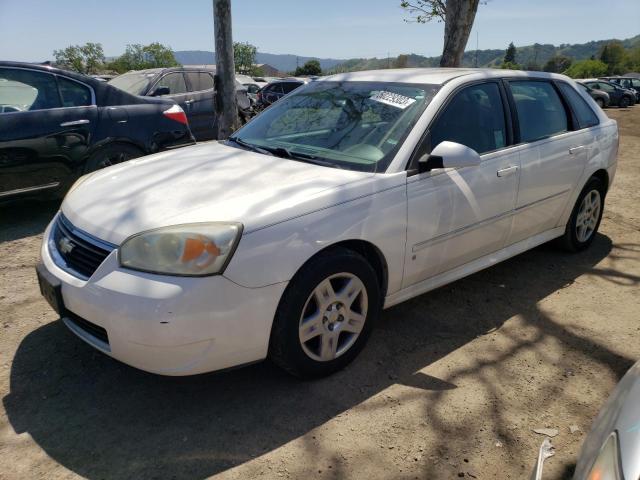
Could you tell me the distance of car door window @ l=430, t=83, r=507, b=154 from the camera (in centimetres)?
328

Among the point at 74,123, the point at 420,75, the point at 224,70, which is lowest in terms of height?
the point at 74,123

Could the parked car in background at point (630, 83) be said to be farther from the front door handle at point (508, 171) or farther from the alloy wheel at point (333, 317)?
the alloy wheel at point (333, 317)

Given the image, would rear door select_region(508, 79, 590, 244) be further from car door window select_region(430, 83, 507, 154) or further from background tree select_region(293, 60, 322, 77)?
background tree select_region(293, 60, 322, 77)

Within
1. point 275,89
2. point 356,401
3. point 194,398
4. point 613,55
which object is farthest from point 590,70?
point 194,398

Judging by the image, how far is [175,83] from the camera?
9641mm

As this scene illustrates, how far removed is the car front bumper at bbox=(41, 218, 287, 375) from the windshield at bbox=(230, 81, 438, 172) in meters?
1.01

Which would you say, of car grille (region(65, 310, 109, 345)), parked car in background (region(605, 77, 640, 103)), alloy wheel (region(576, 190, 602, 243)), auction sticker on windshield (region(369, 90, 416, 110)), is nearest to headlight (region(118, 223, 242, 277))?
car grille (region(65, 310, 109, 345))

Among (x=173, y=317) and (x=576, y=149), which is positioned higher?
(x=576, y=149)

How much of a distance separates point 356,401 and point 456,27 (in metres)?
7.70

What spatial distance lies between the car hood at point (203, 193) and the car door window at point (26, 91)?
2.41 m

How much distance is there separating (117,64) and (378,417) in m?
78.8

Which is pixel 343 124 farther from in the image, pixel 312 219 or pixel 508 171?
pixel 508 171

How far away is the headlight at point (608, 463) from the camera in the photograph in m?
1.32

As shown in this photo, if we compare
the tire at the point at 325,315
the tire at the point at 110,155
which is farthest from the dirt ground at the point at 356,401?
the tire at the point at 110,155
